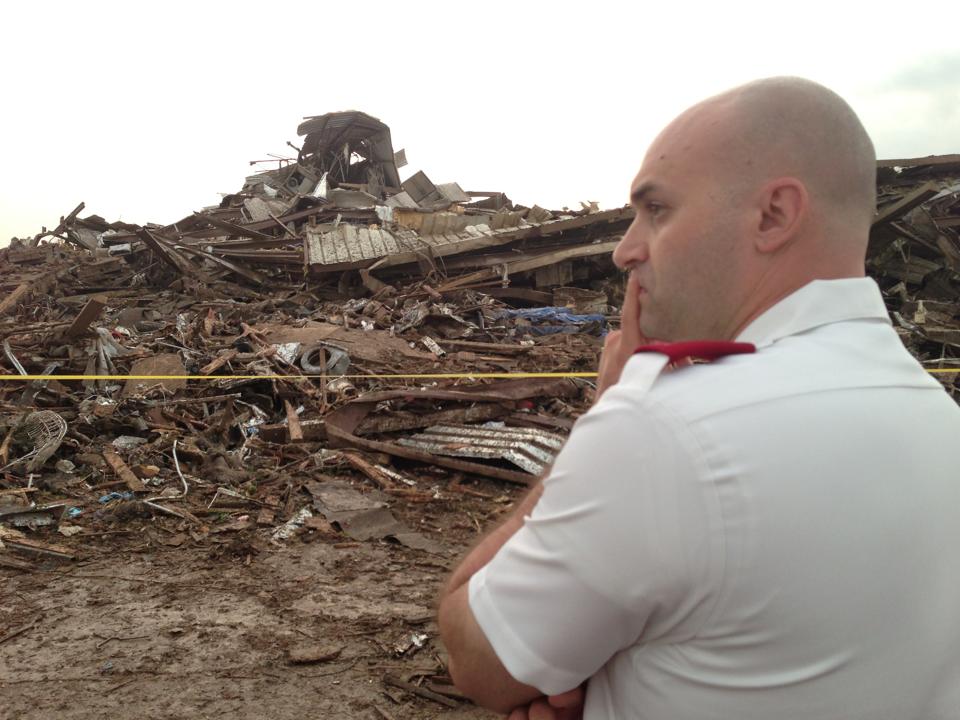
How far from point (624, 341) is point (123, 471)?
21.1 feet

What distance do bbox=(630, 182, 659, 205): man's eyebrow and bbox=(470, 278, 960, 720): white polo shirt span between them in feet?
1.22

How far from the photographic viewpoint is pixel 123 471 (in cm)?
660

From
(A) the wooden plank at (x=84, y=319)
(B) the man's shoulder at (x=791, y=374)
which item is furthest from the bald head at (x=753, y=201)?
(A) the wooden plank at (x=84, y=319)

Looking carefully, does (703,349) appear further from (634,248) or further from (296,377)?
(296,377)

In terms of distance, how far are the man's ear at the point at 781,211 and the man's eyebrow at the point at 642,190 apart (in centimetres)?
19

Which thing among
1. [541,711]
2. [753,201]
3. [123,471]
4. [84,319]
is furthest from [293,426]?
[753,201]

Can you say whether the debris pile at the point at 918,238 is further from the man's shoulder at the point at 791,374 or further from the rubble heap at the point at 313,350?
the man's shoulder at the point at 791,374

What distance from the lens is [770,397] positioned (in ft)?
3.23

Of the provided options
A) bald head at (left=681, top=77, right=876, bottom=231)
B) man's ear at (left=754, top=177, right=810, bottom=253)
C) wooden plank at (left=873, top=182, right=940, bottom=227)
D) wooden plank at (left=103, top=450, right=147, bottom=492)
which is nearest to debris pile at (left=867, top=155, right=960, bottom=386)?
wooden plank at (left=873, top=182, right=940, bottom=227)

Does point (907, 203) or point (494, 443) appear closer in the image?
point (494, 443)

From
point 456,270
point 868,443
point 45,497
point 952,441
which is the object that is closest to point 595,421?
point 868,443

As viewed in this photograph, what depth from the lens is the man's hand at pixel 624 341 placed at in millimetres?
1391

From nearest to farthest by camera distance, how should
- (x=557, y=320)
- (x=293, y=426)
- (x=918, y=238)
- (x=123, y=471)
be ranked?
1. (x=123, y=471)
2. (x=293, y=426)
3. (x=557, y=320)
4. (x=918, y=238)

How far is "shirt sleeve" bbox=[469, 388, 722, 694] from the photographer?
95 centimetres
